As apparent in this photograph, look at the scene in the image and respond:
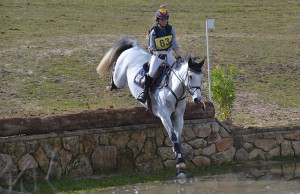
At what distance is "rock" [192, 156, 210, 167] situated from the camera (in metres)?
11.1

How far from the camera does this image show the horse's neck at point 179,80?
408 inches

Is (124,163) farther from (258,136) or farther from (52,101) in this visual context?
(52,101)

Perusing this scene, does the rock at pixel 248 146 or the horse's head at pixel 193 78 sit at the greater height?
the horse's head at pixel 193 78

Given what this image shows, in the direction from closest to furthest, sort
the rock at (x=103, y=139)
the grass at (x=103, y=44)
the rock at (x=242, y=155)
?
the rock at (x=103, y=139), the rock at (x=242, y=155), the grass at (x=103, y=44)

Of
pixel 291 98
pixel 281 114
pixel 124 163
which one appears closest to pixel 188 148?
pixel 124 163

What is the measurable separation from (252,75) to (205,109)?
7.00 meters

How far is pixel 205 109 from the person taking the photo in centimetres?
1117

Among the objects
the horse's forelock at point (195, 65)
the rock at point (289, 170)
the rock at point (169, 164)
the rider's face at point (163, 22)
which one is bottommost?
the rock at point (289, 170)

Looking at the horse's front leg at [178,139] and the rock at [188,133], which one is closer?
the horse's front leg at [178,139]

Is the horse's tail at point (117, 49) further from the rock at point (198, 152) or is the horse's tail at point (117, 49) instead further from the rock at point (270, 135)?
the rock at point (270, 135)

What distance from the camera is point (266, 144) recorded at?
11578 mm

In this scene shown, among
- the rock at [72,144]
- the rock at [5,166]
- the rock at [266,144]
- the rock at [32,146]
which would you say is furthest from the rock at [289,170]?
the rock at [5,166]

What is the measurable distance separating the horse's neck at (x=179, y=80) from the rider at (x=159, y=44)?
0.34 meters

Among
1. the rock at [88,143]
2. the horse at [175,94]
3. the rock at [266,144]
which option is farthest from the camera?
the rock at [266,144]
